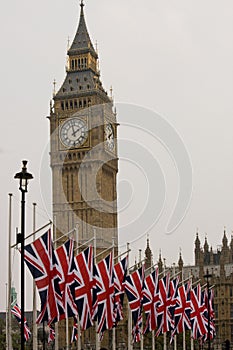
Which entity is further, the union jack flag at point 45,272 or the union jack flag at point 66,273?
the union jack flag at point 66,273

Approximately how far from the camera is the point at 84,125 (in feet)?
350

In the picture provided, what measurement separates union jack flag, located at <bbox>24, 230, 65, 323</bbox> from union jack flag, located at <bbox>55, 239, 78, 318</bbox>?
74 centimetres

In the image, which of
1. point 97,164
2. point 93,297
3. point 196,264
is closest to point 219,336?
point 196,264

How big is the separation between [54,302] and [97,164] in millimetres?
69435

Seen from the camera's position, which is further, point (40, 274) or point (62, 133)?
point (62, 133)

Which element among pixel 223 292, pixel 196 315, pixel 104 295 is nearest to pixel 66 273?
pixel 104 295

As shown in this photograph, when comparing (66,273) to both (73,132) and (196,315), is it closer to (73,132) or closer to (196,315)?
(196,315)

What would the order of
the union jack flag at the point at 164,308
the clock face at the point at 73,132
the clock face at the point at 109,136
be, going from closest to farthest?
the union jack flag at the point at 164,308, the clock face at the point at 73,132, the clock face at the point at 109,136

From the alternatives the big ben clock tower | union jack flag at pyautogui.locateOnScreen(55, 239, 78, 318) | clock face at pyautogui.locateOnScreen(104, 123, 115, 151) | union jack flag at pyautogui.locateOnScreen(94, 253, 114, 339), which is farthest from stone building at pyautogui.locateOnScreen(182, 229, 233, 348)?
union jack flag at pyautogui.locateOnScreen(55, 239, 78, 318)

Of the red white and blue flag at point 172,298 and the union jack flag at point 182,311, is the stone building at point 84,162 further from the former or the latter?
the red white and blue flag at point 172,298

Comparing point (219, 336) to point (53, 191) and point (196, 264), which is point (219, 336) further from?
point (53, 191)

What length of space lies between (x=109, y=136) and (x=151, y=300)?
2369 inches

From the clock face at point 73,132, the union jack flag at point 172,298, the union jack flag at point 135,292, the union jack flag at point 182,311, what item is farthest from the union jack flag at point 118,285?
the clock face at point 73,132

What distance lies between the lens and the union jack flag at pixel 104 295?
141ft
